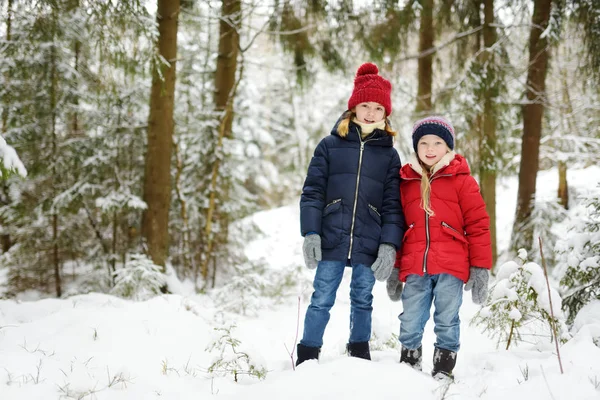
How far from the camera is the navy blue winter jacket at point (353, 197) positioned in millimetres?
3033

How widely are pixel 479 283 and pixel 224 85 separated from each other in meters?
6.56

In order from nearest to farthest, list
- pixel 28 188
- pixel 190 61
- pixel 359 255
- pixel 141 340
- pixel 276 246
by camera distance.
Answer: pixel 359 255
pixel 141 340
pixel 28 188
pixel 190 61
pixel 276 246

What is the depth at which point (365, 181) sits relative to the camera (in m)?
3.12

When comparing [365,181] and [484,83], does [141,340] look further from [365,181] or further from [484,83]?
[484,83]

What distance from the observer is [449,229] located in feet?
9.38

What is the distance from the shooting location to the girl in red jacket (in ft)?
9.34

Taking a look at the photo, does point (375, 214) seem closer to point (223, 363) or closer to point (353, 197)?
point (353, 197)

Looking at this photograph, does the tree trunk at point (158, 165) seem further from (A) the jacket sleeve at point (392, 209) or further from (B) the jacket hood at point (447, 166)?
(B) the jacket hood at point (447, 166)

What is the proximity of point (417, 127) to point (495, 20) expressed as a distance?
6.20 meters

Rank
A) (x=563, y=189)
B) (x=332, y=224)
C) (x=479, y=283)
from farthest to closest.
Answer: (x=563, y=189) → (x=332, y=224) → (x=479, y=283)

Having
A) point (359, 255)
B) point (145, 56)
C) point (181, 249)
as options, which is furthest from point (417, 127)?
point (181, 249)

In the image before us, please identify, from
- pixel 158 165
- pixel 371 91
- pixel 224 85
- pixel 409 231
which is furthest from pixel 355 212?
pixel 224 85

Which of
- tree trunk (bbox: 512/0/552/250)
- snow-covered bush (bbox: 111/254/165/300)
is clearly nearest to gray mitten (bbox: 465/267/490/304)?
snow-covered bush (bbox: 111/254/165/300)

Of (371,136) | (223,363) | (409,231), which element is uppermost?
(371,136)
